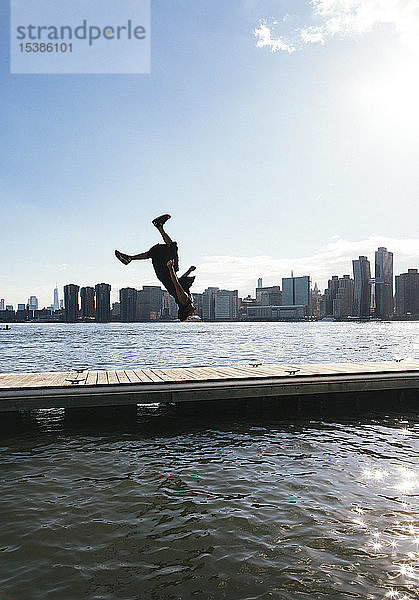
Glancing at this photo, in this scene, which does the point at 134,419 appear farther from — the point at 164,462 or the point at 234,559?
the point at 234,559

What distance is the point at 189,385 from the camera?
14.2 meters

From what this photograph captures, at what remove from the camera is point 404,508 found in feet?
26.2

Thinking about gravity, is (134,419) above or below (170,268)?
below

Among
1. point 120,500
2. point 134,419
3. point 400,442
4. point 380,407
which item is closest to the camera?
point 120,500

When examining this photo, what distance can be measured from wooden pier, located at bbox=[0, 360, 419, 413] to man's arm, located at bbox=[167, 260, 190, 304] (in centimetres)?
794

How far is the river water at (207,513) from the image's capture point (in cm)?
595

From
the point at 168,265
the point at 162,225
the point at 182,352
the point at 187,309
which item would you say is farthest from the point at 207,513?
the point at 182,352

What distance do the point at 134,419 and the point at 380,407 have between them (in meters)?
7.94

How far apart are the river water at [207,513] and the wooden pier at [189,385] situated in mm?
899

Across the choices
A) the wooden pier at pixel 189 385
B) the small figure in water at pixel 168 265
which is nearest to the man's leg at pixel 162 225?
the small figure in water at pixel 168 265

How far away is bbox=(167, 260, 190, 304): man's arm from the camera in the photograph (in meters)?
5.42

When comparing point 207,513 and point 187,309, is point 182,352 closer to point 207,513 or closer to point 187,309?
point 207,513

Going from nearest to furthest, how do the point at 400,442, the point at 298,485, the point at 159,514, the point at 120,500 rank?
the point at 159,514 < the point at 120,500 < the point at 298,485 < the point at 400,442

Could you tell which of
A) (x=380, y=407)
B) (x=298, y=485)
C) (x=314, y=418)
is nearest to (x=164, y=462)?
(x=298, y=485)
